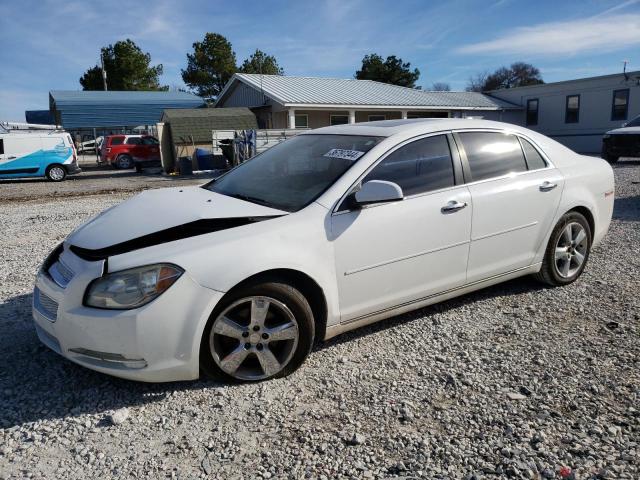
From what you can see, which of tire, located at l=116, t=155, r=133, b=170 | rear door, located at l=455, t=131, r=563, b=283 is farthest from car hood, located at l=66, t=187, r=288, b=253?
tire, located at l=116, t=155, r=133, b=170

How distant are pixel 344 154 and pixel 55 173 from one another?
65.4ft

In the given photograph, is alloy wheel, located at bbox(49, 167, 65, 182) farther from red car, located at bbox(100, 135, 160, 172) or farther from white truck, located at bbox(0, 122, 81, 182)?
red car, located at bbox(100, 135, 160, 172)

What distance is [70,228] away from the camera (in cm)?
845

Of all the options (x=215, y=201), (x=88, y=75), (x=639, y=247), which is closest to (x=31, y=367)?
(x=215, y=201)

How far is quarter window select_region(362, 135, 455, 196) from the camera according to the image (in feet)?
11.6

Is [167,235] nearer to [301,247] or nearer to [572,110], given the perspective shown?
[301,247]

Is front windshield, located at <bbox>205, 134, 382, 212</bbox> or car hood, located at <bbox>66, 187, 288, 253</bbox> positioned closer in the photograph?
car hood, located at <bbox>66, 187, 288, 253</bbox>

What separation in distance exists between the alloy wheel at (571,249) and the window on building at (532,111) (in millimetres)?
28925

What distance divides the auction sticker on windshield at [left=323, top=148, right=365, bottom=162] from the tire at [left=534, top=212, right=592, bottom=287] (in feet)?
6.62

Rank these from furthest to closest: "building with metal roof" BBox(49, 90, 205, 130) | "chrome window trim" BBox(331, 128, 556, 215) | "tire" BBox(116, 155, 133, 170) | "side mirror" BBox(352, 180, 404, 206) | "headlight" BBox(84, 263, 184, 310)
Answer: "building with metal roof" BBox(49, 90, 205, 130)
"tire" BBox(116, 155, 133, 170)
"chrome window trim" BBox(331, 128, 556, 215)
"side mirror" BBox(352, 180, 404, 206)
"headlight" BBox(84, 263, 184, 310)

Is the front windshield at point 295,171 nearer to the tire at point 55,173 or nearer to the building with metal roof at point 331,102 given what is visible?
the tire at point 55,173

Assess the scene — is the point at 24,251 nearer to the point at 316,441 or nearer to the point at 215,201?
the point at 215,201

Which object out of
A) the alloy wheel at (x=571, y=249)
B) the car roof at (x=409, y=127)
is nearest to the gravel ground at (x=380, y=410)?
the alloy wheel at (x=571, y=249)

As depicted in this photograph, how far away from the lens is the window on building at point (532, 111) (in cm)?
3061
